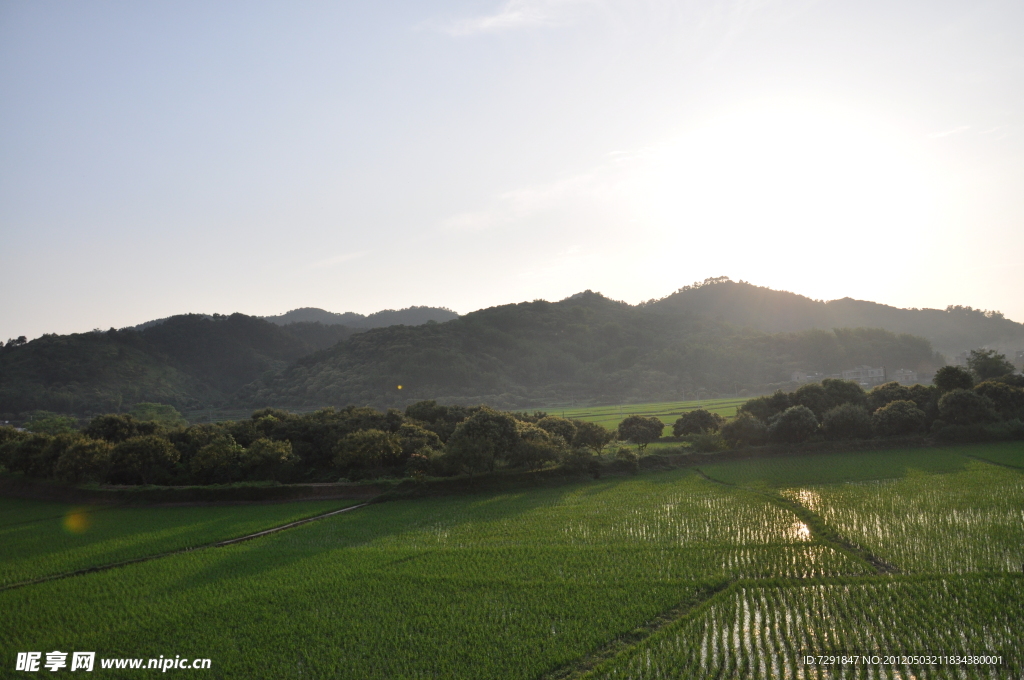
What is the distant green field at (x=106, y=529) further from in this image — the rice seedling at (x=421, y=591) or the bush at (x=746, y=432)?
the bush at (x=746, y=432)

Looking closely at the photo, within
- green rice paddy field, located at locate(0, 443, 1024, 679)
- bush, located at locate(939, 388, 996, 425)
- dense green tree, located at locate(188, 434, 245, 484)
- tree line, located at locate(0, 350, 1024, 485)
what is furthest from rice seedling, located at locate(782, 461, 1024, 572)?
dense green tree, located at locate(188, 434, 245, 484)

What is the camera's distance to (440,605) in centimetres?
1328

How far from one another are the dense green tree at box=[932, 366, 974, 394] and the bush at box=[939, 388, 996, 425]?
3.43 m

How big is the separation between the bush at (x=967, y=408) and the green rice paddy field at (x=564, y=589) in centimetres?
1515

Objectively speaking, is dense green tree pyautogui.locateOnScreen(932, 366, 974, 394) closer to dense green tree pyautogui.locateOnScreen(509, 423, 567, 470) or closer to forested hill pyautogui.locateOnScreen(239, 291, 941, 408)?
dense green tree pyautogui.locateOnScreen(509, 423, 567, 470)

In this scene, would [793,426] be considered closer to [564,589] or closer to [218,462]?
[564,589]

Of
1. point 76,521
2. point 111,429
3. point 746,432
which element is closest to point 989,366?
point 746,432

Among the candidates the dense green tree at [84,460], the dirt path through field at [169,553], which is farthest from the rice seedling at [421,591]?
the dense green tree at [84,460]

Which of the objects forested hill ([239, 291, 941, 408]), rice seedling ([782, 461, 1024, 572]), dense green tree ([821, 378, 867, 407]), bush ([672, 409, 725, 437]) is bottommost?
rice seedling ([782, 461, 1024, 572])

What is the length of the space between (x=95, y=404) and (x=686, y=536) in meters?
95.3

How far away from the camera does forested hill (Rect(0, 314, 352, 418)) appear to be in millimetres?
82375

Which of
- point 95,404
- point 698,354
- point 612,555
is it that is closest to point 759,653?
point 612,555

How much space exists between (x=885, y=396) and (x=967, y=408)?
5.17 meters

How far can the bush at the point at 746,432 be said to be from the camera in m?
38.0
